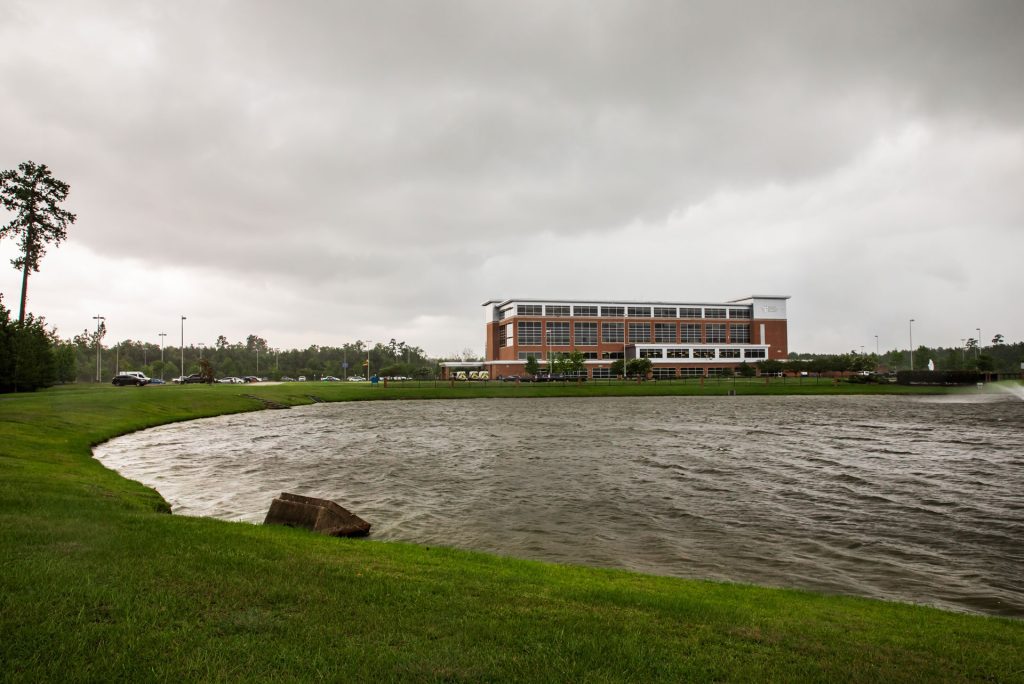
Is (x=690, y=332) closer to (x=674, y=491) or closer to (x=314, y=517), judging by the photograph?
(x=674, y=491)

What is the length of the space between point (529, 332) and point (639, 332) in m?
29.0

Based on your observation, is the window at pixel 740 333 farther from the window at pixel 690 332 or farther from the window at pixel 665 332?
the window at pixel 665 332

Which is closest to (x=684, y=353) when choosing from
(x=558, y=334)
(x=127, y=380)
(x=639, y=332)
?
(x=639, y=332)

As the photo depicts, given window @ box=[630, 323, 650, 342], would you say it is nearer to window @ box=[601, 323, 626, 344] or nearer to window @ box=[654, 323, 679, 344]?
window @ box=[654, 323, 679, 344]

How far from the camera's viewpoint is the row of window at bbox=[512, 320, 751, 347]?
462 feet

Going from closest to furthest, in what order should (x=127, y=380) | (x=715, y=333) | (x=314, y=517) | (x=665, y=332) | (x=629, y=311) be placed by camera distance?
1. (x=314, y=517)
2. (x=127, y=380)
3. (x=629, y=311)
4. (x=665, y=332)
5. (x=715, y=333)

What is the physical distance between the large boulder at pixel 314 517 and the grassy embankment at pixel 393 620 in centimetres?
210

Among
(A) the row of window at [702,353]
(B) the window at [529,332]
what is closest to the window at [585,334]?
(B) the window at [529,332]

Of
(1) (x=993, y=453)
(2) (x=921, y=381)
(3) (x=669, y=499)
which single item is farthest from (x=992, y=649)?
(2) (x=921, y=381)

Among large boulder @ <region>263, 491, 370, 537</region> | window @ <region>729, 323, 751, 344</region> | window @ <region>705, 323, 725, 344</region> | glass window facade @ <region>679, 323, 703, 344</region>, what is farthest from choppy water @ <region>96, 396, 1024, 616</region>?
window @ <region>729, 323, 751, 344</region>

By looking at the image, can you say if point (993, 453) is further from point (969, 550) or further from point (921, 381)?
point (921, 381)

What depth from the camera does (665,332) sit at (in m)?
151

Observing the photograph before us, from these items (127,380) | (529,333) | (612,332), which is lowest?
(127,380)

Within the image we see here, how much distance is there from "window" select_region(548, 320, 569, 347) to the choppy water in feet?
326
